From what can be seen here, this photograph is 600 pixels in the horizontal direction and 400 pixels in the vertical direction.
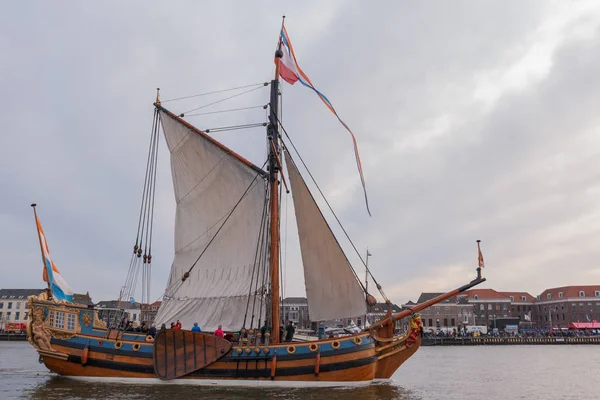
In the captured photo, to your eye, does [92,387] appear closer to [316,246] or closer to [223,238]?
[223,238]

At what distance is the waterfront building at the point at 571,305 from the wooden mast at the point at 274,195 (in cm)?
12202

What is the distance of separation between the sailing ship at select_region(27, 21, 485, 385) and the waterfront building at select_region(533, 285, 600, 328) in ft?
395

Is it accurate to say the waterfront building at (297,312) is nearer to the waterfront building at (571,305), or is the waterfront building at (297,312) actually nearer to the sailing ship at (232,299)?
the waterfront building at (571,305)

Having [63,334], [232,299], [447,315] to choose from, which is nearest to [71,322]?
[63,334]

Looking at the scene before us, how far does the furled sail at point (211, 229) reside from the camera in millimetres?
29844

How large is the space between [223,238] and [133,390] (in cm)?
960

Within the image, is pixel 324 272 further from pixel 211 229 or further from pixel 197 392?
pixel 211 229

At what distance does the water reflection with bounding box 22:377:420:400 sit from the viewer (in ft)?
73.8

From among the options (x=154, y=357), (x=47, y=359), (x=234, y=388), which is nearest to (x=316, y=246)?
(x=234, y=388)

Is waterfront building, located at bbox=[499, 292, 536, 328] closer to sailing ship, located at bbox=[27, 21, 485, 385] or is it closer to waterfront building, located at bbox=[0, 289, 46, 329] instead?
waterfront building, located at bbox=[0, 289, 46, 329]

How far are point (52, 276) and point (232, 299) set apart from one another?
33.7 ft

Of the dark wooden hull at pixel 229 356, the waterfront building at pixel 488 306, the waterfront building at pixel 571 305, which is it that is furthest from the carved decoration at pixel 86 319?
the waterfront building at pixel 571 305

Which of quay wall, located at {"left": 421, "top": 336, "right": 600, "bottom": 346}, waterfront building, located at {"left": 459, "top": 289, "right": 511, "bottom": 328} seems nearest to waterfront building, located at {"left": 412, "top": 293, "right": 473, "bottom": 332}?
Answer: waterfront building, located at {"left": 459, "top": 289, "right": 511, "bottom": 328}

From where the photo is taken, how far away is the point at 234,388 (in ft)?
82.5
